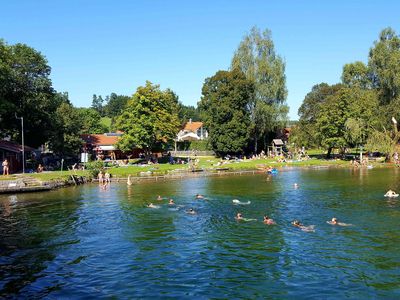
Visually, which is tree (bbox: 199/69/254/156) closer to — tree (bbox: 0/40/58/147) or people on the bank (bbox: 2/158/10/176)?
tree (bbox: 0/40/58/147)

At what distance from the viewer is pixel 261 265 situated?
2503 cm

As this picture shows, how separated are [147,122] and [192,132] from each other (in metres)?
71.1

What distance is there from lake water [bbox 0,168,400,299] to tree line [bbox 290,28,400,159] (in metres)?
45.6

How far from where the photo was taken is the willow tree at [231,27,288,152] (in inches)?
4092

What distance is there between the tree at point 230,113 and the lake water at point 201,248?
49484 mm

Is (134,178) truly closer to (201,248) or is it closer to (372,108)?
(201,248)

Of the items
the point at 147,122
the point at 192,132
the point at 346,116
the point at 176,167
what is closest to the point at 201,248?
the point at 176,167

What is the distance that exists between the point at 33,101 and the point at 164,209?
48.0m

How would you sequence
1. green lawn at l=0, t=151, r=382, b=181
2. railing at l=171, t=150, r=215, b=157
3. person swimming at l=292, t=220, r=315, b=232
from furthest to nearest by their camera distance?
railing at l=171, t=150, r=215, b=157 → green lawn at l=0, t=151, r=382, b=181 → person swimming at l=292, t=220, r=315, b=232

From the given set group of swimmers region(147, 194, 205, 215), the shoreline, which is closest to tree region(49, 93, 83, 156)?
the shoreline

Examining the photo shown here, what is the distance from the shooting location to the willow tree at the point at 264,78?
10394 centimetres

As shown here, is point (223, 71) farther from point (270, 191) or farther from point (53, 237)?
point (53, 237)

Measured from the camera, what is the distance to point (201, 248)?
29.1m

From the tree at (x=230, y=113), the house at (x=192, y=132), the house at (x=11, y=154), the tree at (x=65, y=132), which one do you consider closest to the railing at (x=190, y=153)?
the tree at (x=230, y=113)
